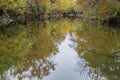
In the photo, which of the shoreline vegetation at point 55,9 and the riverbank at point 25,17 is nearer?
the shoreline vegetation at point 55,9

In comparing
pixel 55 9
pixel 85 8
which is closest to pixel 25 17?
pixel 55 9

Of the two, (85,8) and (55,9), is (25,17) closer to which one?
(55,9)

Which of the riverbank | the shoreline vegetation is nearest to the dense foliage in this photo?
the shoreline vegetation

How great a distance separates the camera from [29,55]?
21.5 meters

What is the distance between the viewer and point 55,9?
293ft

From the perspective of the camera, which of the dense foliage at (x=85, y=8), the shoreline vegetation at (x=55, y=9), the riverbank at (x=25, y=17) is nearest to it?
the dense foliage at (x=85, y=8)

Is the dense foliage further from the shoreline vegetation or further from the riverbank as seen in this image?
the riverbank

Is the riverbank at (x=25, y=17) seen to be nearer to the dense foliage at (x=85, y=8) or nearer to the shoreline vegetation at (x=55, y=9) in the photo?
the shoreline vegetation at (x=55, y=9)

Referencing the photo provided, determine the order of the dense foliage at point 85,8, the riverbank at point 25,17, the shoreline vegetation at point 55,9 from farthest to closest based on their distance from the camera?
the riverbank at point 25,17 → the shoreline vegetation at point 55,9 → the dense foliage at point 85,8

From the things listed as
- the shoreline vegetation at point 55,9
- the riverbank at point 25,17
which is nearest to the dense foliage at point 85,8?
the shoreline vegetation at point 55,9

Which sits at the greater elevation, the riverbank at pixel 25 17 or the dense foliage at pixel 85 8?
the dense foliage at pixel 85 8

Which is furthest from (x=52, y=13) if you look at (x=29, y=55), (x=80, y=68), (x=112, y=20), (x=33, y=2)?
(x=80, y=68)

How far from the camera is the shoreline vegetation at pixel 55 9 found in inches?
1773

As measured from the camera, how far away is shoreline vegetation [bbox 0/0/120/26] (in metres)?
45.0
